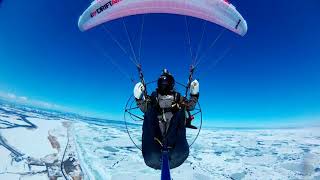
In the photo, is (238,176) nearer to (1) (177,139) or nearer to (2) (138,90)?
(1) (177,139)

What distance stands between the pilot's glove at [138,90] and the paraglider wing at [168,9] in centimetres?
197

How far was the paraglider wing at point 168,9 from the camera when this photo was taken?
19.3 feet

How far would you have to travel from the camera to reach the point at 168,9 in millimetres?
6211

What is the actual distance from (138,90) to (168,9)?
227 cm

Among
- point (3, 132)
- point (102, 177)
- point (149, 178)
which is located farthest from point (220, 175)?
point (3, 132)

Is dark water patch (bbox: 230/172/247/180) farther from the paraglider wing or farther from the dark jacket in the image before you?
the dark jacket

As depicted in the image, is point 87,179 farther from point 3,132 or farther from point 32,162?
point 3,132

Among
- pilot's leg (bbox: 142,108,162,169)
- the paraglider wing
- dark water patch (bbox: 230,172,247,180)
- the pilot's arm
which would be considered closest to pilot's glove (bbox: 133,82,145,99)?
pilot's leg (bbox: 142,108,162,169)

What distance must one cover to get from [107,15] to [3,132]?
6283cm

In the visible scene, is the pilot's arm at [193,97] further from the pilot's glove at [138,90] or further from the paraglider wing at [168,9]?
the paraglider wing at [168,9]

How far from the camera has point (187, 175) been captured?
1476 inches

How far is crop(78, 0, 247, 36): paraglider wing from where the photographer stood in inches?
231

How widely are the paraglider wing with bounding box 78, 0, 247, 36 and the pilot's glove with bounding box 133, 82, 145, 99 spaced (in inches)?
77.4

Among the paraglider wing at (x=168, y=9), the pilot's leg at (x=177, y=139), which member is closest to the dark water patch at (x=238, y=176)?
the paraglider wing at (x=168, y=9)
